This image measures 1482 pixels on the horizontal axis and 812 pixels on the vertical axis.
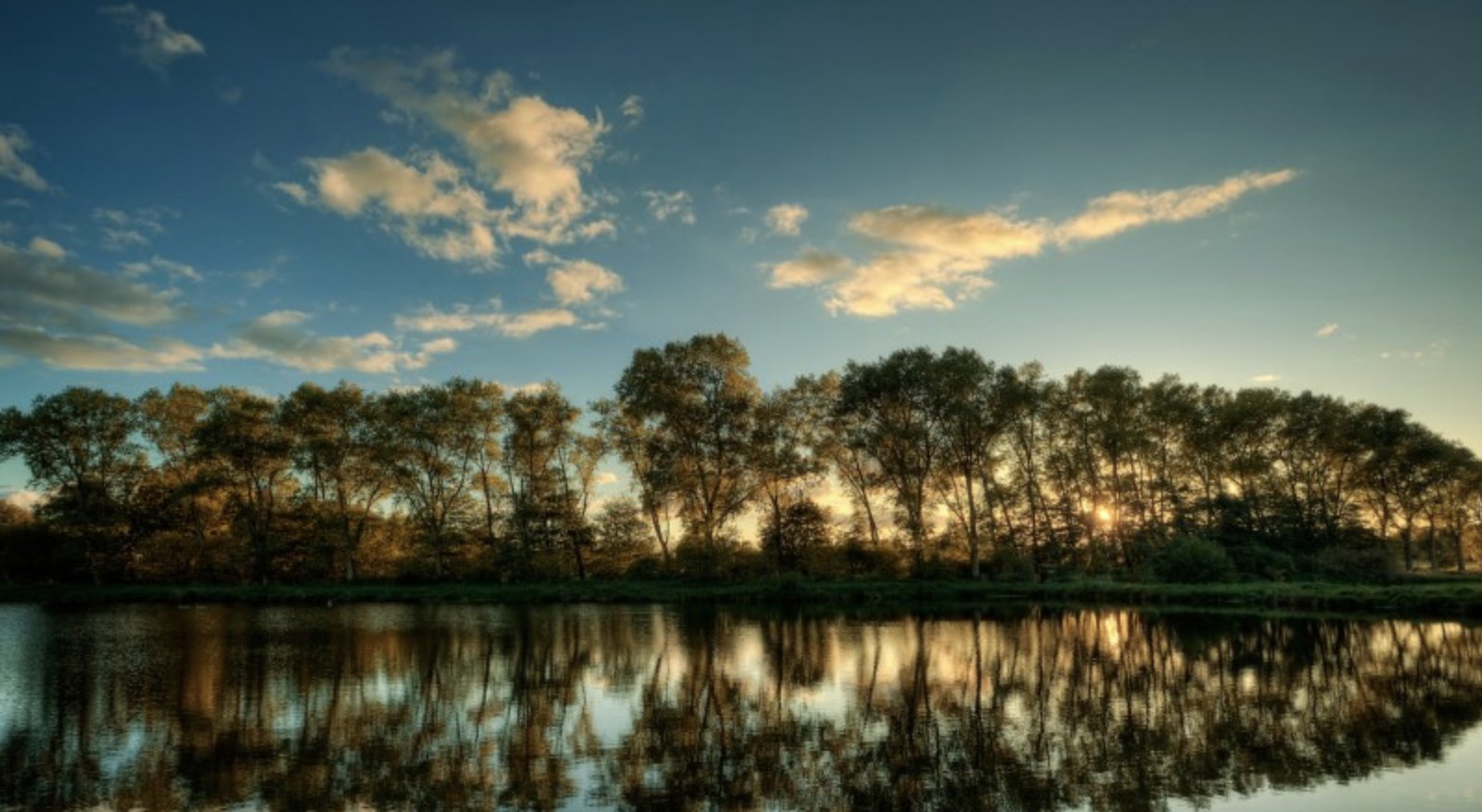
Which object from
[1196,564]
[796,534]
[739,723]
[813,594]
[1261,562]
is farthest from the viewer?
[796,534]

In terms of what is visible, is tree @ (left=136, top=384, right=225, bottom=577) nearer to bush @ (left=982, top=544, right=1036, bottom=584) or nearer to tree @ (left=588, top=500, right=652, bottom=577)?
tree @ (left=588, top=500, right=652, bottom=577)

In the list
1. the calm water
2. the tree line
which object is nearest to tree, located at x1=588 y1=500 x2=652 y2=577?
the tree line

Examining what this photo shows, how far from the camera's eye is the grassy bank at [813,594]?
46.6 metres

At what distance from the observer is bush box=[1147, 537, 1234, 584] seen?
54.8 m

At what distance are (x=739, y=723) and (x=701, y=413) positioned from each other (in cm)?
4912

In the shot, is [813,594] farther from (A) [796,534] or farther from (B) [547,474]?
(B) [547,474]

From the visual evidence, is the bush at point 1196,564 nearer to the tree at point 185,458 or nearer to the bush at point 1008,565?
the bush at point 1008,565

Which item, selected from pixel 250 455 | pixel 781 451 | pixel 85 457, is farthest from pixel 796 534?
pixel 85 457

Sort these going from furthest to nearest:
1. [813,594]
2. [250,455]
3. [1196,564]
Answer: [250,455]
[1196,564]
[813,594]

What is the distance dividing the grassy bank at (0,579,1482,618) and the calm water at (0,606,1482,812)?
64.6 feet

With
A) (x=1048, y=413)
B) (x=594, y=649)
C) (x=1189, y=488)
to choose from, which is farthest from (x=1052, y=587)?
(x=594, y=649)

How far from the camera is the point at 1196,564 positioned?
55.2 metres

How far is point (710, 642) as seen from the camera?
98.1ft

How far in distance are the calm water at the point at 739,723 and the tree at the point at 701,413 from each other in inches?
1340
